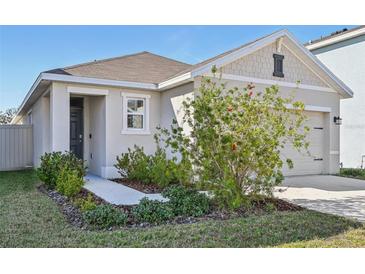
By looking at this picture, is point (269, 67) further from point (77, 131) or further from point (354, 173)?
point (77, 131)

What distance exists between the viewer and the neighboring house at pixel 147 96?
9.43 meters

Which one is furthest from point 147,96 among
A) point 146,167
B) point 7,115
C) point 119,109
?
point 7,115

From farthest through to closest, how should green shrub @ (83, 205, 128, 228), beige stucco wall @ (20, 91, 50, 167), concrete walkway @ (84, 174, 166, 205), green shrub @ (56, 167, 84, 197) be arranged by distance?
beige stucco wall @ (20, 91, 50, 167)
green shrub @ (56, 167, 84, 197)
concrete walkway @ (84, 174, 166, 205)
green shrub @ (83, 205, 128, 228)

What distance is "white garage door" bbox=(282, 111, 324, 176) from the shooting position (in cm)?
1175

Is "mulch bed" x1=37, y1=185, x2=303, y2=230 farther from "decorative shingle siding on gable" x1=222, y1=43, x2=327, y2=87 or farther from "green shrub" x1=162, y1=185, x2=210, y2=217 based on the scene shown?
"decorative shingle siding on gable" x1=222, y1=43, x2=327, y2=87

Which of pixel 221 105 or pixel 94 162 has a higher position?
pixel 221 105

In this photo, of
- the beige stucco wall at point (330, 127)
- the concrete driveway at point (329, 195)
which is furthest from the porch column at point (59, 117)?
the beige stucco wall at point (330, 127)

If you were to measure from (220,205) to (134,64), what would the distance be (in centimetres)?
831

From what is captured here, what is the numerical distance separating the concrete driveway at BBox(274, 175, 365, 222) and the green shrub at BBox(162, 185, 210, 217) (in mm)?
1570

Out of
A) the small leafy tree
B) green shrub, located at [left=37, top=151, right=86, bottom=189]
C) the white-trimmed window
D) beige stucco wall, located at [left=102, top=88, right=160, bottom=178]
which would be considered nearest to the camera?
the small leafy tree

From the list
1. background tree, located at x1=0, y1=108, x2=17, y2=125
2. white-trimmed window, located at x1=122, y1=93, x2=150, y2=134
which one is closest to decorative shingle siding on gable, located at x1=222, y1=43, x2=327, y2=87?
white-trimmed window, located at x1=122, y1=93, x2=150, y2=134

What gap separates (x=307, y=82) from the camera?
11750mm

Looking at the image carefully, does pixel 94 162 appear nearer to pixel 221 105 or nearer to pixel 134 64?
pixel 134 64
